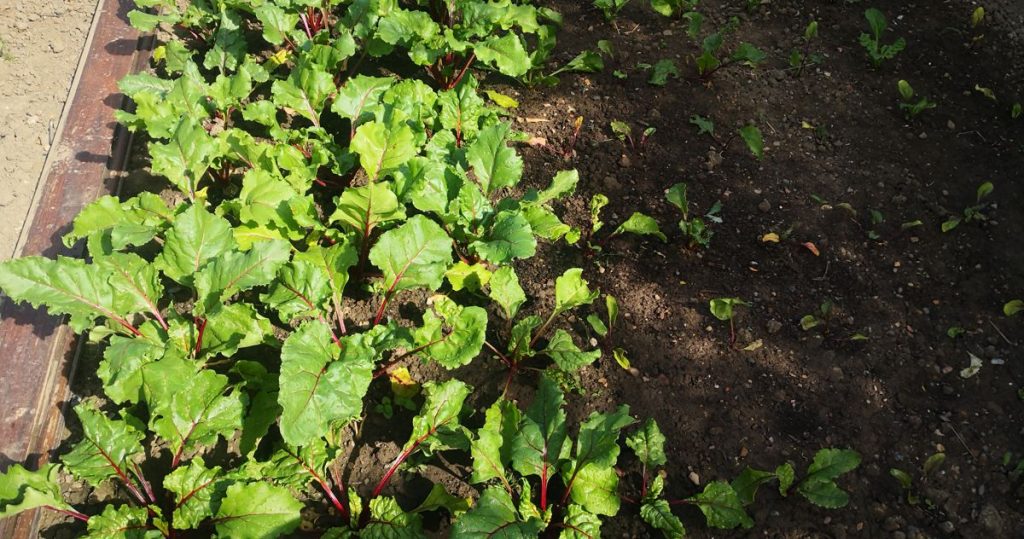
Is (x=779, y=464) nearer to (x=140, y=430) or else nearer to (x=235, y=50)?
(x=140, y=430)

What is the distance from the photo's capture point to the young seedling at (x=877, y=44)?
13.5 feet

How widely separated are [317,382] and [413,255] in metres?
0.73

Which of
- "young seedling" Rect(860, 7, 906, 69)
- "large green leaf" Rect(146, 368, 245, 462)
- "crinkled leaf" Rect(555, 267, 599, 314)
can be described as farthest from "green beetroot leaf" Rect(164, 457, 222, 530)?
"young seedling" Rect(860, 7, 906, 69)

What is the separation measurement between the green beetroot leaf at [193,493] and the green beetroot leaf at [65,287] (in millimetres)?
782

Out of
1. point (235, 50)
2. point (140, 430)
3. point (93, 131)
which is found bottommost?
point (140, 430)

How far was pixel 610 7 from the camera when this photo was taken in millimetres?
4562

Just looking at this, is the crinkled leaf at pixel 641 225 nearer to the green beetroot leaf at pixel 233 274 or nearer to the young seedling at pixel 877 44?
the green beetroot leaf at pixel 233 274

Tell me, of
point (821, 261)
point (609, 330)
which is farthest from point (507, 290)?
point (821, 261)

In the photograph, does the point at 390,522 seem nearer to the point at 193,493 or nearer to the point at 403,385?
the point at 403,385

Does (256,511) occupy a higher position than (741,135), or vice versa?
(741,135)

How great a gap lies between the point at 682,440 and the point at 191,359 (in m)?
2.01

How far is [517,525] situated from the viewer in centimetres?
241

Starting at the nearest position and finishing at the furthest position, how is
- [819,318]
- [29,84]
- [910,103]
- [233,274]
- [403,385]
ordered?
[233,274]
[403,385]
[819,318]
[910,103]
[29,84]

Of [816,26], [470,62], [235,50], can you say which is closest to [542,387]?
[470,62]
